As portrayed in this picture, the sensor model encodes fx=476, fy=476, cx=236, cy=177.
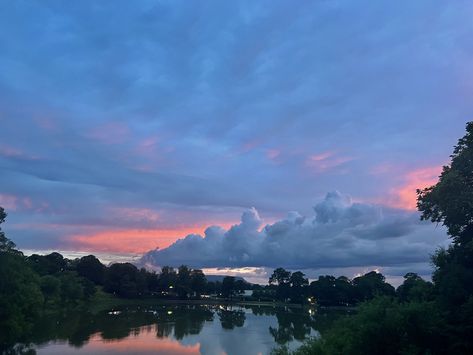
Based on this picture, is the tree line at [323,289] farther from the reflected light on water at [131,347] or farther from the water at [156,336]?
the reflected light on water at [131,347]

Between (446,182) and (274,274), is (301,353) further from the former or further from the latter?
(274,274)

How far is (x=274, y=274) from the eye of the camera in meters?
176

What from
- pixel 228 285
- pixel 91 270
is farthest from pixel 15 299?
pixel 228 285

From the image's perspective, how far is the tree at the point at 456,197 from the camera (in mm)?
23984

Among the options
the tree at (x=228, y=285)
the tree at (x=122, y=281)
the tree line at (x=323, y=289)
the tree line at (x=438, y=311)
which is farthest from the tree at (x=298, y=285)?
the tree line at (x=438, y=311)

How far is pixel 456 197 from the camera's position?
2403cm

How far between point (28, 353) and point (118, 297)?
103 metres

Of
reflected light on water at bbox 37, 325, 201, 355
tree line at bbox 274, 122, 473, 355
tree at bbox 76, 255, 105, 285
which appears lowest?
reflected light on water at bbox 37, 325, 201, 355

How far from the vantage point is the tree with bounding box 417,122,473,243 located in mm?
23984

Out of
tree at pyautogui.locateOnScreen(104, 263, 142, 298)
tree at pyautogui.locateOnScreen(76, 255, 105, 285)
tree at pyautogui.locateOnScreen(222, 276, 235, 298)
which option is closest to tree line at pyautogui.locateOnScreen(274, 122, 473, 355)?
tree at pyautogui.locateOnScreen(104, 263, 142, 298)

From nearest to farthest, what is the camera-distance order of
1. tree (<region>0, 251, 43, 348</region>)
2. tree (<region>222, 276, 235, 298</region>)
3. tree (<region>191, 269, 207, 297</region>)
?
tree (<region>0, 251, 43, 348</region>) → tree (<region>191, 269, 207, 297</region>) → tree (<region>222, 276, 235, 298</region>)

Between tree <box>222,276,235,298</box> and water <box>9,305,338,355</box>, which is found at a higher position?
tree <box>222,276,235,298</box>

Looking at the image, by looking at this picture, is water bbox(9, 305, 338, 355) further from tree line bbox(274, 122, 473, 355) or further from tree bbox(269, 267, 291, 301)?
tree bbox(269, 267, 291, 301)

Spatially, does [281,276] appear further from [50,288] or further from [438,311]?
[438,311]
